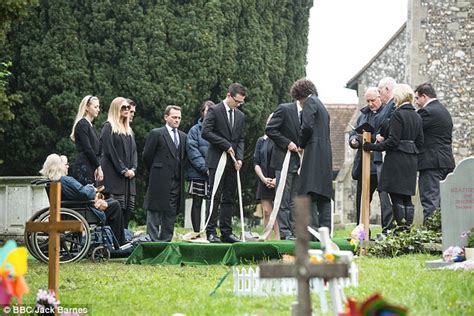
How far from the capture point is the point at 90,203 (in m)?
13.0

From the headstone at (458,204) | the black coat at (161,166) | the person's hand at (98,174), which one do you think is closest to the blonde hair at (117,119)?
the black coat at (161,166)

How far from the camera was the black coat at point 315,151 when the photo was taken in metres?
13.3

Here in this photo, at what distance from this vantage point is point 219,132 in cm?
1373

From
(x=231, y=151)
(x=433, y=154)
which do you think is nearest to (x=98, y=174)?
(x=231, y=151)

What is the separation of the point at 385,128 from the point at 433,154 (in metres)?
0.99

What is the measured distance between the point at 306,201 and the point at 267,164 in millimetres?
10720

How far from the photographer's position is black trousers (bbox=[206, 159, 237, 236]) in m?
13.5

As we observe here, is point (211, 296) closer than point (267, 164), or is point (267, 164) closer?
point (211, 296)

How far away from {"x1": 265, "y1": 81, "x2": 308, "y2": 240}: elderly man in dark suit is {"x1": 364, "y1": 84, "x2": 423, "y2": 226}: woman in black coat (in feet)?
3.76

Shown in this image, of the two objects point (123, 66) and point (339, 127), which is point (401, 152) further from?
point (339, 127)

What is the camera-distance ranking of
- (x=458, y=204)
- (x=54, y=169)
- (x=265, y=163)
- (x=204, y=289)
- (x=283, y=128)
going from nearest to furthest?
(x=204, y=289), (x=458, y=204), (x=54, y=169), (x=283, y=128), (x=265, y=163)

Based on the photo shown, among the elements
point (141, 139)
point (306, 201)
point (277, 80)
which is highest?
point (277, 80)

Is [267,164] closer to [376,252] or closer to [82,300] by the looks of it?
[376,252]

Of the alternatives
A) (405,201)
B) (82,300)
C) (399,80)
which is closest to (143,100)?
(405,201)
